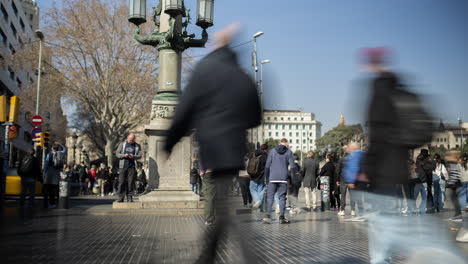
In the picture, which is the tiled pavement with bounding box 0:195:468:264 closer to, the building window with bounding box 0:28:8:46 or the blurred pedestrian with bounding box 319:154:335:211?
the blurred pedestrian with bounding box 319:154:335:211

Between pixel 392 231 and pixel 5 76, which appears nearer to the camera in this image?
pixel 392 231

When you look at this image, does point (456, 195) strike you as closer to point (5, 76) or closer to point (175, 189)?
point (175, 189)

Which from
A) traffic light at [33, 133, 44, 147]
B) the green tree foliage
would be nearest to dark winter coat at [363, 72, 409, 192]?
traffic light at [33, 133, 44, 147]

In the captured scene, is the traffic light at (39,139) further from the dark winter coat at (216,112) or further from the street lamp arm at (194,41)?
the dark winter coat at (216,112)

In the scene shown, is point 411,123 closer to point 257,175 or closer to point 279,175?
point 279,175

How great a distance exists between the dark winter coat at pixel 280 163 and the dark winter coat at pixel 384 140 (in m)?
6.25

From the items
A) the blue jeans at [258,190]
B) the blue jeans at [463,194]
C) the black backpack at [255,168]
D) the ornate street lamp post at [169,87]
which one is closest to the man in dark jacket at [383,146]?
the blue jeans at [463,194]

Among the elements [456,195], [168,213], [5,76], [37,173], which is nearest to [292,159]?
[168,213]

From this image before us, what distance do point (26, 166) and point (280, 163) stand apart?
8.05m

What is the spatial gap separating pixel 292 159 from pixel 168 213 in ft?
10.2

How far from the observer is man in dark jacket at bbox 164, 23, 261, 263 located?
4.03 metres

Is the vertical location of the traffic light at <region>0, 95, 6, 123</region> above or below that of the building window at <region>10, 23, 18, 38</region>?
below

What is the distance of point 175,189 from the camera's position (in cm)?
1287

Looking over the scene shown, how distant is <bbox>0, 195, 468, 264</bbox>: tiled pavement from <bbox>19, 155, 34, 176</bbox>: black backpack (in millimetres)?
3890
